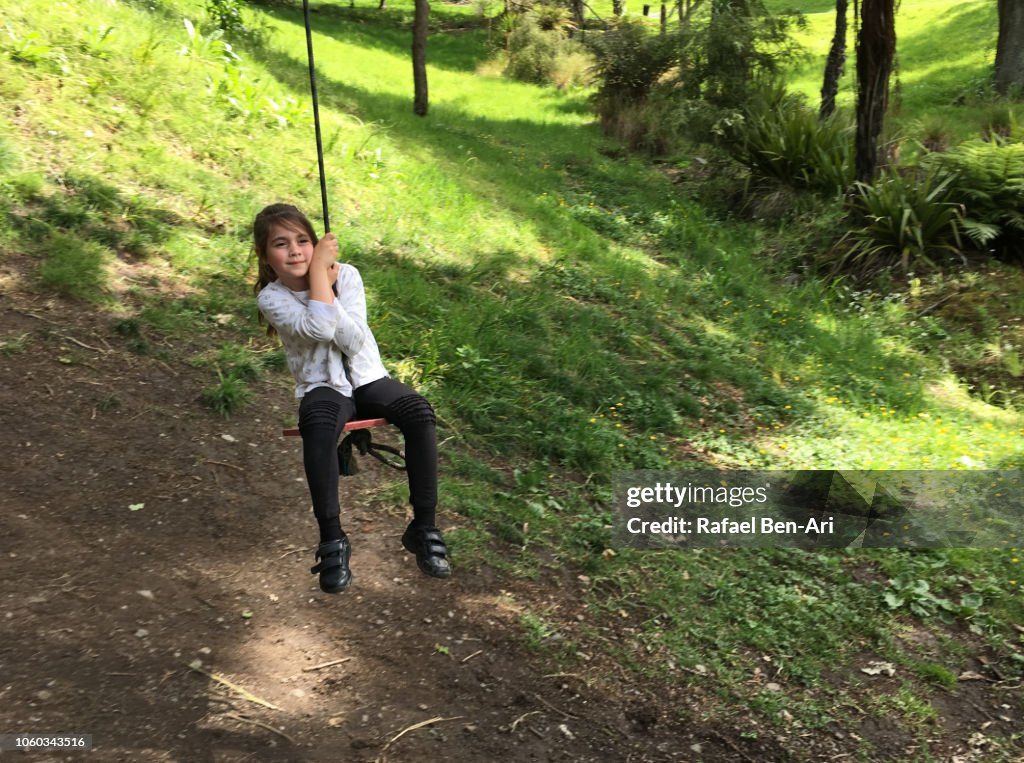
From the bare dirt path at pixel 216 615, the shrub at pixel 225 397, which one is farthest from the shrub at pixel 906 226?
the shrub at pixel 225 397

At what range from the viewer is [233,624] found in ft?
13.9

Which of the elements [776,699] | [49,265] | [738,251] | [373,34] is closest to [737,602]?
[776,699]

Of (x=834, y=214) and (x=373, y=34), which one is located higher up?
(x=373, y=34)

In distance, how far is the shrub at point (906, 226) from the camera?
33.2ft

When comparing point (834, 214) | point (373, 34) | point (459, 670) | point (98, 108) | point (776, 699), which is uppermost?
point (373, 34)

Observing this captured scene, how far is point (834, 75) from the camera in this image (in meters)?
13.8

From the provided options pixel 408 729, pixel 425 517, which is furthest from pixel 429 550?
pixel 408 729

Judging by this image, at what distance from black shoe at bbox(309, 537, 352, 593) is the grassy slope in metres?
1.57

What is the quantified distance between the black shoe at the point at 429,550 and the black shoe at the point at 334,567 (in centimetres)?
31

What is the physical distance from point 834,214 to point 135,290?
8.62 m

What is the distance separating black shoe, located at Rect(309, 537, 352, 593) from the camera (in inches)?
139

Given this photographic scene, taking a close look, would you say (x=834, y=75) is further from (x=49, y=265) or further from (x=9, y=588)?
(x=9, y=588)

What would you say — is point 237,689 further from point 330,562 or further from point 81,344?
point 81,344

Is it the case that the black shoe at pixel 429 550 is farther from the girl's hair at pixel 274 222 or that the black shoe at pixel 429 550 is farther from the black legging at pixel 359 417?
the girl's hair at pixel 274 222
